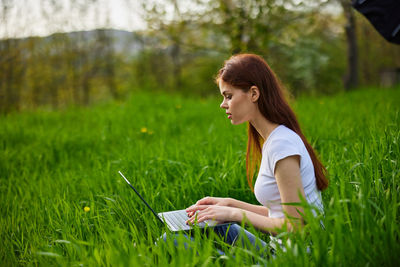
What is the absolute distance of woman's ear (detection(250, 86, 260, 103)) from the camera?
178 cm

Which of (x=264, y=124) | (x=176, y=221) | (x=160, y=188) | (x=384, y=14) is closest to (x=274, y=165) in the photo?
(x=264, y=124)

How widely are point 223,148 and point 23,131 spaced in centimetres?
336

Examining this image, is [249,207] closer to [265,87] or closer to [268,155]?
[268,155]

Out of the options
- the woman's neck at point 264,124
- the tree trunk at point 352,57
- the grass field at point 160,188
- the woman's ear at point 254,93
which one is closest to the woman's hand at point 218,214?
the grass field at point 160,188

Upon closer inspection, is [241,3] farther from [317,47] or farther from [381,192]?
[381,192]

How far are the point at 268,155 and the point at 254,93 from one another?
13.8 inches

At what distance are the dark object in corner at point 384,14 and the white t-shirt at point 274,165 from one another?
124cm

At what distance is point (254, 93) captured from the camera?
1.79 metres

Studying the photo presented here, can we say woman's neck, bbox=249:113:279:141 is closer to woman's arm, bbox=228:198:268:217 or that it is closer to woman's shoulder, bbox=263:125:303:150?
woman's shoulder, bbox=263:125:303:150

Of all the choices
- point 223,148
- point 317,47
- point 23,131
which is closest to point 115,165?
point 223,148

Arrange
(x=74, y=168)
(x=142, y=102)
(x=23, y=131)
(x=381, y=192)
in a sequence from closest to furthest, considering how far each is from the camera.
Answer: (x=381, y=192) < (x=74, y=168) < (x=23, y=131) < (x=142, y=102)

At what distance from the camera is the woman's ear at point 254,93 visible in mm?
1780

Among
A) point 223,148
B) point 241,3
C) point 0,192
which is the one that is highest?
point 241,3

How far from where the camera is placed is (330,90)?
15.3 metres
